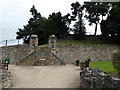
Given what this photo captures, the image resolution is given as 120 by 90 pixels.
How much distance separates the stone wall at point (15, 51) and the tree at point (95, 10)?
29.6 feet

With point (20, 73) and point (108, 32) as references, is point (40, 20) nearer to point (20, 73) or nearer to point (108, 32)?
point (108, 32)

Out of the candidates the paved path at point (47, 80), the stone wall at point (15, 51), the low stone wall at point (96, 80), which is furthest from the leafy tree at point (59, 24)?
the low stone wall at point (96, 80)

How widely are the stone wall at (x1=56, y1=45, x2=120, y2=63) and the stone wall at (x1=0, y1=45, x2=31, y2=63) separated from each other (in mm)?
3040

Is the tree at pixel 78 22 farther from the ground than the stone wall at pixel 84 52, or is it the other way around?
the tree at pixel 78 22

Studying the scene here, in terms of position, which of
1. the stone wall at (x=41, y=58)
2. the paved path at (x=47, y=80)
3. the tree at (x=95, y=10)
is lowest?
the paved path at (x=47, y=80)

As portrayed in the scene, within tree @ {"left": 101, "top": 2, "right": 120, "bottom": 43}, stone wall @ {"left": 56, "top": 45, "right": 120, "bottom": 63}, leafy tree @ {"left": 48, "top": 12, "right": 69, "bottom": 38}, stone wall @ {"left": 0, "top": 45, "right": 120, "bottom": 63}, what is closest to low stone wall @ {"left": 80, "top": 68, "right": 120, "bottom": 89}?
stone wall @ {"left": 0, "top": 45, "right": 120, "bottom": 63}

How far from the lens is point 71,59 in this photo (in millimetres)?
22938

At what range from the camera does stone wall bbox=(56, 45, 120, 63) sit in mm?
22820

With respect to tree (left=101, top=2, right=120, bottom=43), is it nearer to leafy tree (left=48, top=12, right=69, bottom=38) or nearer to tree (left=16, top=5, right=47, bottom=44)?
leafy tree (left=48, top=12, right=69, bottom=38)

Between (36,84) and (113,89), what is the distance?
4.42 metres

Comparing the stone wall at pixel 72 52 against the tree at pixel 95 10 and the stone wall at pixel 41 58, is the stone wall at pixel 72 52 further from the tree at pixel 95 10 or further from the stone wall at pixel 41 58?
the tree at pixel 95 10

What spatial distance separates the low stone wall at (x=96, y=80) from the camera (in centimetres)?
962

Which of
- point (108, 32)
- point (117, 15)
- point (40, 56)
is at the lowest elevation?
point (40, 56)

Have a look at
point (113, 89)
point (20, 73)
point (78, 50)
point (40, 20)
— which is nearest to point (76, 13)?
point (40, 20)
